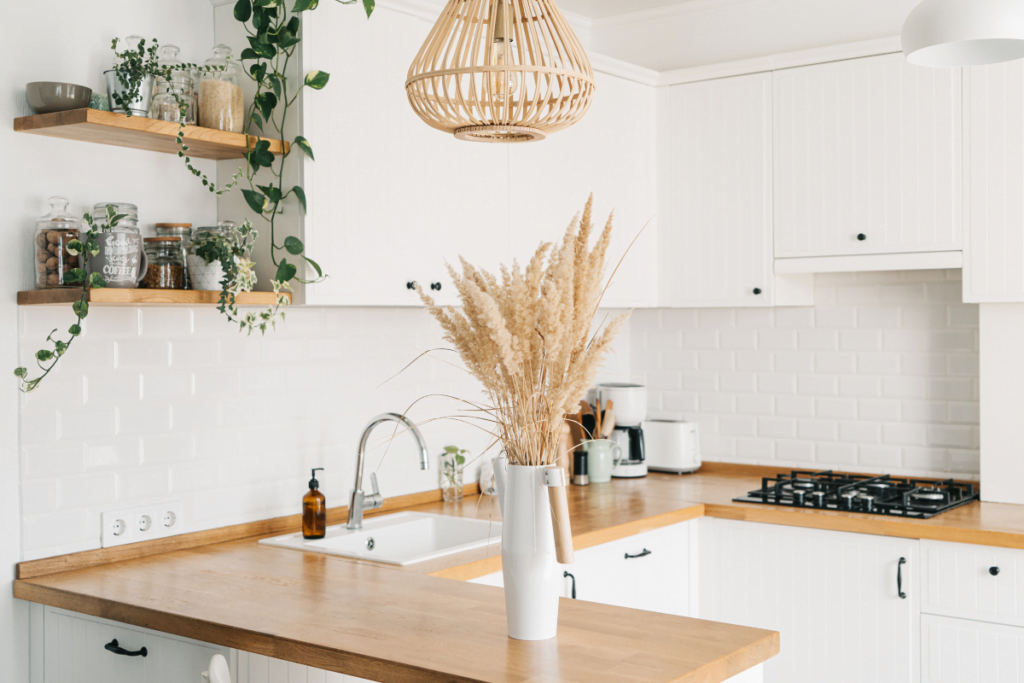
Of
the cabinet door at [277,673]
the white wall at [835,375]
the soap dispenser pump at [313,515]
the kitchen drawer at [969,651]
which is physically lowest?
the kitchen drawer at [969,651]

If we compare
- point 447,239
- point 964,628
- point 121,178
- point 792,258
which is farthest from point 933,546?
point 121,178

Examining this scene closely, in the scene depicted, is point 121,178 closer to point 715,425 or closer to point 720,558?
point 720,558

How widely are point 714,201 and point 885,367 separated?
90cm

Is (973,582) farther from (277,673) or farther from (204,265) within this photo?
(204,265)

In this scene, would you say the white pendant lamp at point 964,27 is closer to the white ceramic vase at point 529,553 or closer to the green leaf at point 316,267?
the white ceramic vase at point 529,553

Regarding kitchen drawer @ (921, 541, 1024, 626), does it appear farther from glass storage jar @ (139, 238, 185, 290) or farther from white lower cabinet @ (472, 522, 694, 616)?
glass storage jar @ (139, 238, 185, 290)

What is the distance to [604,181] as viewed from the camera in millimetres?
3689

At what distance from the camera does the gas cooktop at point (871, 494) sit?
3203 millimetres

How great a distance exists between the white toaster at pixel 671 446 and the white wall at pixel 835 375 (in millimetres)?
148

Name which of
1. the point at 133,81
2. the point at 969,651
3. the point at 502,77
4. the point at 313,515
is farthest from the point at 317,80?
the point at 969,651

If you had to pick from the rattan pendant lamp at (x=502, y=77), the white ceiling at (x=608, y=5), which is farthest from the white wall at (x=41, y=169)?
the white ceiling at (x=608, y=5)

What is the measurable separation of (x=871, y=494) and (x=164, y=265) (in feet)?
7.98

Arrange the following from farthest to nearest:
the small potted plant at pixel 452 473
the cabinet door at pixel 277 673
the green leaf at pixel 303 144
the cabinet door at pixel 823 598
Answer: the small potted plant at pixel 452 473 < the cabinet door at pixel 823 598 < the green leaf at pixel 303 144 < the cabinet door at pixel 277 673

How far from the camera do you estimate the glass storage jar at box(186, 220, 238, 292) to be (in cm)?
250
